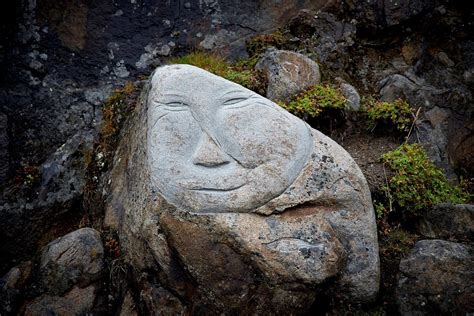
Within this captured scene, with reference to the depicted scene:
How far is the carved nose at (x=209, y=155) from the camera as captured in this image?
4012 millimetres

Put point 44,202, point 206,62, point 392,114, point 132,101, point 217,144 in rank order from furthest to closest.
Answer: point 206,62, point 392,114, point 132,101, point 44,202, point 217,144

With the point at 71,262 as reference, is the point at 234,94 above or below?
above

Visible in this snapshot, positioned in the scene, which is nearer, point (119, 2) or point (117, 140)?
point (117, 140)

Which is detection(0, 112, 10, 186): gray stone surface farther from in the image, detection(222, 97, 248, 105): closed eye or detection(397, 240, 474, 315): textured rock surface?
detection(397, 240, 474, 315): textured rock surface

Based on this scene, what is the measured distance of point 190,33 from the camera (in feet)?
21.3

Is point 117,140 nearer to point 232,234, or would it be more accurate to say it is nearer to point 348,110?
point 232,234

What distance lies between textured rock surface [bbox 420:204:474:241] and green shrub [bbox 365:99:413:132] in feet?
4.02

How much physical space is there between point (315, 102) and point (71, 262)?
3.11 m

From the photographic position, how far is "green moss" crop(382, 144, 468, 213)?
16.2 feet

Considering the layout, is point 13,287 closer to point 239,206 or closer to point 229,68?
point 239,206

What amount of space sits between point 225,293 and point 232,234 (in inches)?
19.0

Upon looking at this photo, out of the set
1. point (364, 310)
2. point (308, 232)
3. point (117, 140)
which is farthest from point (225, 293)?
point (117, 140)

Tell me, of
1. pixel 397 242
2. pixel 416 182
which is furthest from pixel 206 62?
pixel 397 242

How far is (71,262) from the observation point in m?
4.31
